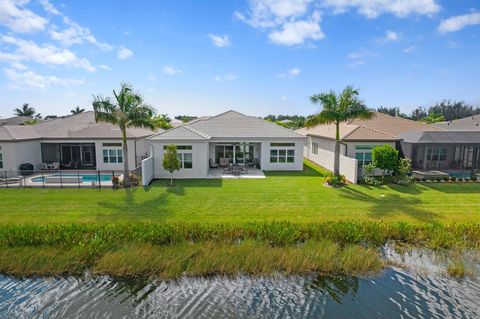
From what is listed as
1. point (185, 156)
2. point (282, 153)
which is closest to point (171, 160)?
point (185, 156)

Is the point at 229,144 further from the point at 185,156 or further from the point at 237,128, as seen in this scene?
the point at 185,156

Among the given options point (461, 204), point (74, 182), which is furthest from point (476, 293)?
point (74, 182)

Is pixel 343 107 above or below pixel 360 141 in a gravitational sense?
above

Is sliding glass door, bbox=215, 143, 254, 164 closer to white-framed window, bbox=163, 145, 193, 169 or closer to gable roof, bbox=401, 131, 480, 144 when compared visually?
white-framed window, bbox=163, 145, 193, 169

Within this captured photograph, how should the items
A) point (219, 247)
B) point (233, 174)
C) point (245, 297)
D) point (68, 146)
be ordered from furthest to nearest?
point (68, 146) → point (233, 174) → point (219, 247) → point (245, 297)

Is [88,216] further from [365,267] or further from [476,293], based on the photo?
[476,293]

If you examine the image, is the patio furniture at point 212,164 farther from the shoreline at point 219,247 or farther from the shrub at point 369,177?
the shoreline at point 219,247

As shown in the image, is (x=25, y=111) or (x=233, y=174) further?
(x=25, y=111)
